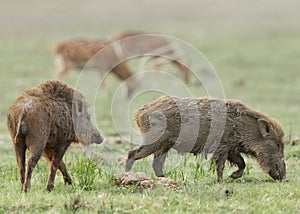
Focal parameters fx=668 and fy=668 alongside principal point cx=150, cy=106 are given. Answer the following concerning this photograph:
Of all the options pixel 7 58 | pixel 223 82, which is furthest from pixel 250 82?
pixel 7 58

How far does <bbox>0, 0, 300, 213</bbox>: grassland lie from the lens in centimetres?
704

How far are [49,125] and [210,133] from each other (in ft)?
7.34

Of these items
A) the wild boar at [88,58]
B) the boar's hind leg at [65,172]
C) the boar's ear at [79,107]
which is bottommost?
the boar's hind leg at [65,172]

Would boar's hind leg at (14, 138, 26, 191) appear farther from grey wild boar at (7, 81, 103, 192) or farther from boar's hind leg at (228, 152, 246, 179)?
boar's hind leg at (228, 152, 246, 179)

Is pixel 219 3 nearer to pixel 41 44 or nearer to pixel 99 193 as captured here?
pixel 41 44

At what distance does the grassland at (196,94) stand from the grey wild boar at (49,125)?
0.96 ft

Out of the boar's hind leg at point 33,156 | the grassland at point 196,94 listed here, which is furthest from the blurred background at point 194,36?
the boar's hind leg at point 33,156

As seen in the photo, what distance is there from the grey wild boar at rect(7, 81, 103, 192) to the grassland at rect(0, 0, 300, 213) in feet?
0.96

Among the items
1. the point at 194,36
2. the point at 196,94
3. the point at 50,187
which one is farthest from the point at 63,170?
the point at 194,36

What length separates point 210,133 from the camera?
8906 millimetres

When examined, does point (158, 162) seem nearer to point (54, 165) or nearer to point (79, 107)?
point (79, 107)

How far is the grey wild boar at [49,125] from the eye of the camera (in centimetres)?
764

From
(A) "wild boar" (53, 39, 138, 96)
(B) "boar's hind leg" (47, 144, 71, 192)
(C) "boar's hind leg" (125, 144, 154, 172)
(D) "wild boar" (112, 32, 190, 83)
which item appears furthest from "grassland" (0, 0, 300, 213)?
(D) "wild boar" (112, 32, 190, 83)

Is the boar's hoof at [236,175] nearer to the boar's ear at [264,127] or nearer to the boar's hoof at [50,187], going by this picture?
the boar's ear at [264,127]
